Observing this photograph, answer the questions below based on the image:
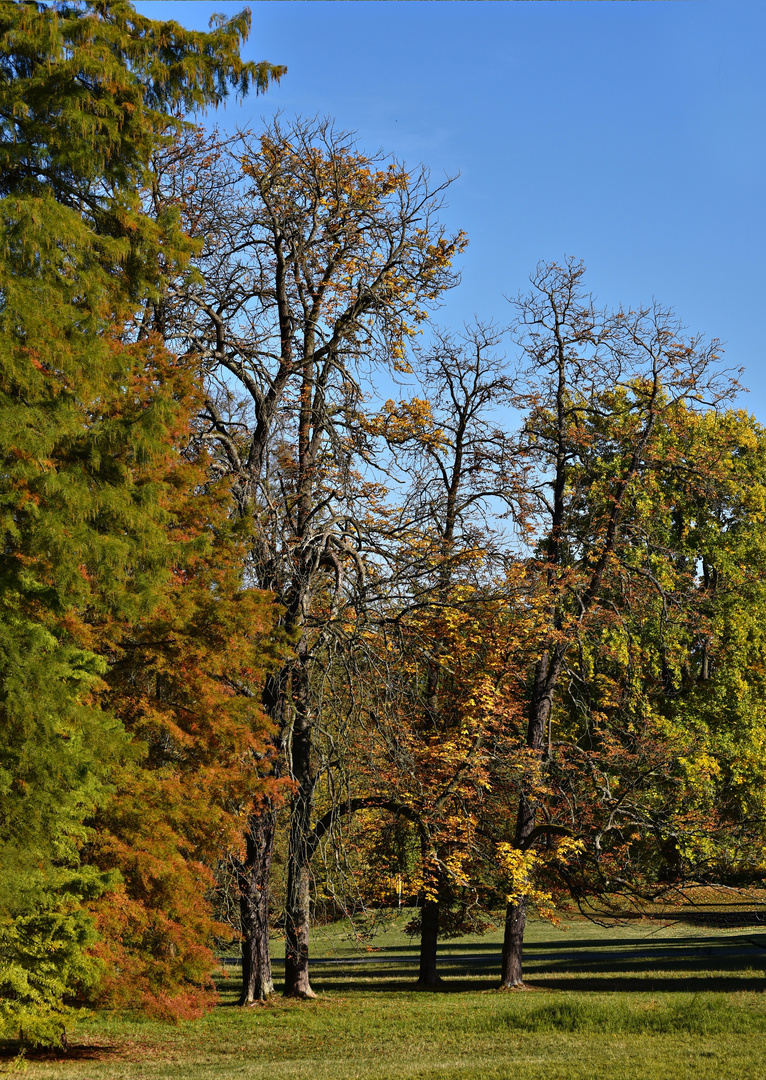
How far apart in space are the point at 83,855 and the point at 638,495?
51.8ft

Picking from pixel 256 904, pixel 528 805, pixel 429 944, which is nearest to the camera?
pixel 256 904

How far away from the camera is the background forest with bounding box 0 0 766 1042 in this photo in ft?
29.0

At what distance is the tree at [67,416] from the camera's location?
847cm

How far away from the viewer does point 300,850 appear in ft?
48.6

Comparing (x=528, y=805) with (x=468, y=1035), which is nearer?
(x=468, y=1035)

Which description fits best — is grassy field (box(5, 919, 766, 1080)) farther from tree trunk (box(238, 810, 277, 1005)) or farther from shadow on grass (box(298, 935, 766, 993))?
tree trunk (box(238, 810, 277, 1005))

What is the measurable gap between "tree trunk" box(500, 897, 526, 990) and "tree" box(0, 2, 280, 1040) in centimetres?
983

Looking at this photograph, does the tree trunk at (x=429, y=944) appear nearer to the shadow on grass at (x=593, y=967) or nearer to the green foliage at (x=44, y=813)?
the shadow on grass at (x=593, y=967)

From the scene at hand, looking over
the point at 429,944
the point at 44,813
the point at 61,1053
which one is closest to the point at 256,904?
the point at 61,1053

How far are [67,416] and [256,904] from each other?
929cm

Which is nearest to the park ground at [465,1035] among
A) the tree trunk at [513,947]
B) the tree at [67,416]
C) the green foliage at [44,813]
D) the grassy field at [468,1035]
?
the grassy field at [468,1035]

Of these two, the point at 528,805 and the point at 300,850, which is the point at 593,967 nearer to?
the point at 528,805

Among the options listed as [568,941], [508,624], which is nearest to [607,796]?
[508,624]

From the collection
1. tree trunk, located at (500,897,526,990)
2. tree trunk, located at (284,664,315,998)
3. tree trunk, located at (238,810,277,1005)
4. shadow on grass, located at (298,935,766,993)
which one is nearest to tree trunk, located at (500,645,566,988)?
tree trunk, located at (500,897,526,990)
